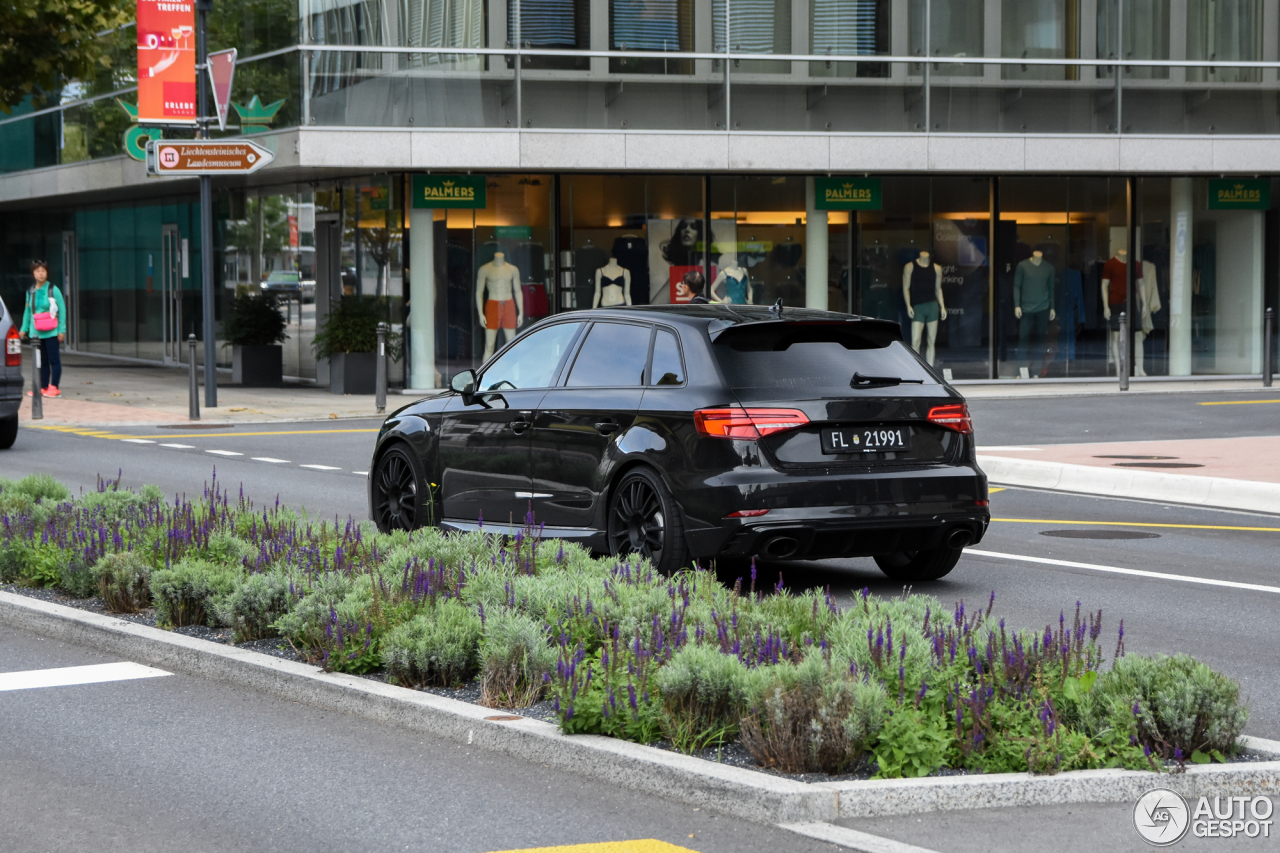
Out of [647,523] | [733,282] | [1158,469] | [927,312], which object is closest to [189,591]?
[647,523]

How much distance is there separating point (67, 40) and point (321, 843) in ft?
82.6

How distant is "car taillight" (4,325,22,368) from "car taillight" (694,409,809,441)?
12602mm

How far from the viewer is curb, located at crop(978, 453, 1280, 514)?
47.1ft

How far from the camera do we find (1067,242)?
101 feet

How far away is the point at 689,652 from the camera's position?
5.86m

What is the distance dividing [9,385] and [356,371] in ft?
30.1

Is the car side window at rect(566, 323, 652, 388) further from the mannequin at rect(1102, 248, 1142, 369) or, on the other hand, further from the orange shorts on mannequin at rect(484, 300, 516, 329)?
the mannequin at rect(1102, 248, 1142, 369)

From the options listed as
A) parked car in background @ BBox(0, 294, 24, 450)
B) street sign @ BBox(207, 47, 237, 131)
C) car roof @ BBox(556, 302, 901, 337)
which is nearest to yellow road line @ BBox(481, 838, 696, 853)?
car roof @ BBox(556, 302, 901, 337)

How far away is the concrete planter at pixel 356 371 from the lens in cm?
2794

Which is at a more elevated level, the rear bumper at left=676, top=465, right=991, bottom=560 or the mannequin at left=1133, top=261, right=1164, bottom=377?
the mannequin at left=1133, top=261, right=1164, bottom=377

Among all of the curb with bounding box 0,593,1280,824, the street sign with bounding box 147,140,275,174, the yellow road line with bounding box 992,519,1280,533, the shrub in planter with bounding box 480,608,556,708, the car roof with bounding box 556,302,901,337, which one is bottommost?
the yellow road line with bounding box 992,519,1280,533

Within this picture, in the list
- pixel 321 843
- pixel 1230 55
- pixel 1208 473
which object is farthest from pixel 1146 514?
pixel 1230 55

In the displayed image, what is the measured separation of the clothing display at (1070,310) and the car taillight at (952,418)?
2223 cm

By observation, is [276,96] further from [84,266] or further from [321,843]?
[321,843]
